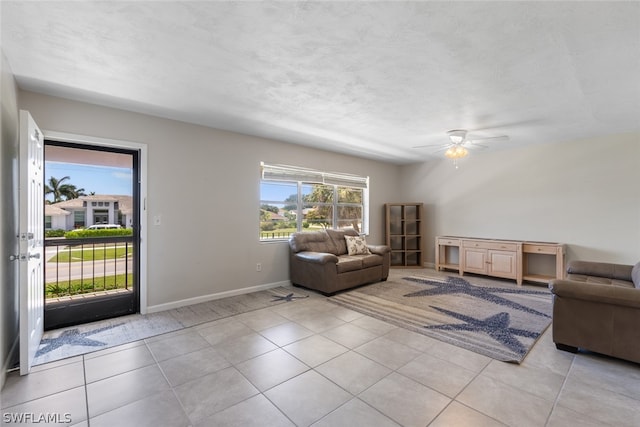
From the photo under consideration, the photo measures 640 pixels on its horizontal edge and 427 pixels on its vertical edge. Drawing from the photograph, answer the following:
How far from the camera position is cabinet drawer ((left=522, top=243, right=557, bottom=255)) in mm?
4748

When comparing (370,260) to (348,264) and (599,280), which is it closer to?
(348,264)

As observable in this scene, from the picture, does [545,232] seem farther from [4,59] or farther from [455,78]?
[4,59]

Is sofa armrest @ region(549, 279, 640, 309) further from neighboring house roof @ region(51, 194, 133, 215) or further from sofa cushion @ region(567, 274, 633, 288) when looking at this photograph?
neighboring house roof @ region(51, 194, 133, 215)

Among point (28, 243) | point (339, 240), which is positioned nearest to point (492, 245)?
point (339, 240)

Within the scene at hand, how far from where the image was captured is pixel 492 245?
207 inches

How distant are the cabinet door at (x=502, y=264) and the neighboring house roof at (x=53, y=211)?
6.33m

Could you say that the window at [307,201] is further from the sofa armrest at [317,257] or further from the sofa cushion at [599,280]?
the sofa cushion at [599,280]

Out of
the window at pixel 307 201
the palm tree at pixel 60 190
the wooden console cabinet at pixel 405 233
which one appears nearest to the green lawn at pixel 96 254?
the palm tree at pixel 60 190

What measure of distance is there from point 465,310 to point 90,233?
4.61m

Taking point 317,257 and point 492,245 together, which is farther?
point 492,245

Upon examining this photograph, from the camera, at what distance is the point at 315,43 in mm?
2061

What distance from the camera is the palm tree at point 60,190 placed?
124 inches

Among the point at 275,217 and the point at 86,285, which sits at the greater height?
the point at 275,217

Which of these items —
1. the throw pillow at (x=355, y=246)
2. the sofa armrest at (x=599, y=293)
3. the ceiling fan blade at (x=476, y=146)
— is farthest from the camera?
the throw pillow at (x=355, y=246)
